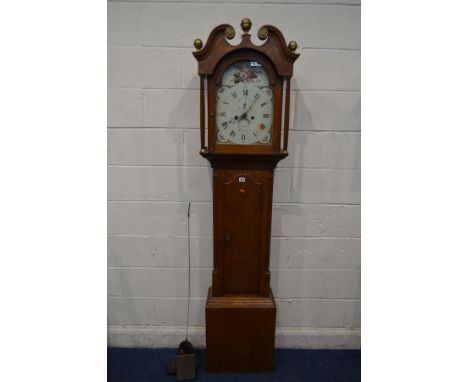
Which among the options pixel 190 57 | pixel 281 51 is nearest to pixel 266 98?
pixel 281 51

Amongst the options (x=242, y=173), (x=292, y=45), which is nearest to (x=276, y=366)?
(x=242, y=173)

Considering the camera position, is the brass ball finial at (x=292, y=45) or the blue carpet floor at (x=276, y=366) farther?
the blue carpet floor at (x=276, y=366)

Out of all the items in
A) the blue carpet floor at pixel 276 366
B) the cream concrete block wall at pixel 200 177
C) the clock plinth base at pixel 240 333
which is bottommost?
the blue carpet floor at pixel 276 366

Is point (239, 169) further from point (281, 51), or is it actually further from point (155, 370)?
→ point (155, 370)

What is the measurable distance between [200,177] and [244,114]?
1.70 ft

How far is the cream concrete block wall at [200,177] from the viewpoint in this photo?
67.6 inches

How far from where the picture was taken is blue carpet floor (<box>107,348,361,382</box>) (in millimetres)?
1720

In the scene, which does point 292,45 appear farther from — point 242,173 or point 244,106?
point 242,173

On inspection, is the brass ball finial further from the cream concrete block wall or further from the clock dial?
the cream concrete block wall

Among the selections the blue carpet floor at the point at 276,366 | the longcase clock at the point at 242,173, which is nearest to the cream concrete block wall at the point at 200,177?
the blue carpet floor at the point at 276,366

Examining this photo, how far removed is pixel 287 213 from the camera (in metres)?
1.87

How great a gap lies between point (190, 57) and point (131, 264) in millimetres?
1333

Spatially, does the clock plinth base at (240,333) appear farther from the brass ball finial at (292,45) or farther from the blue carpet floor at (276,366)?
the brass ball finial at (292,45)

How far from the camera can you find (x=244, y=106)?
1486 millimetres
